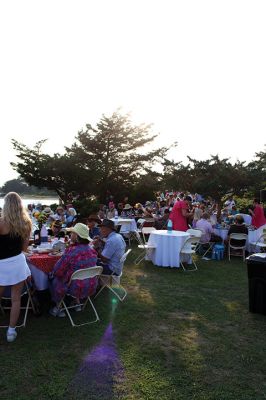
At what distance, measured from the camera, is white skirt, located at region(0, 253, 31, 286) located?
13.4 feet

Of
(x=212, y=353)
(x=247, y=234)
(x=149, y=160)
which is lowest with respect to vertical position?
(x=212, y=353)

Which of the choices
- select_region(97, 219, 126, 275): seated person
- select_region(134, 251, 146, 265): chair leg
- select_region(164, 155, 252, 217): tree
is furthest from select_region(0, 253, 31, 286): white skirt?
select_region(164, 155, 252, 217): tree

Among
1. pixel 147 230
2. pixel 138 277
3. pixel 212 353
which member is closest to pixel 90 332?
pixel 212 353

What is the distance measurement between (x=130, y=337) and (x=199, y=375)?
3.75ft

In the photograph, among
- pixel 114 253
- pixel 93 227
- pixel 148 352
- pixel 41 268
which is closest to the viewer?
pixel 148 352

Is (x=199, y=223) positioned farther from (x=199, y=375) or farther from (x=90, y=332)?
(x=199, y=375)

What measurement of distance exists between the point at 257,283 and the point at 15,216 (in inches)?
141

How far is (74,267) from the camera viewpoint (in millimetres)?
4836

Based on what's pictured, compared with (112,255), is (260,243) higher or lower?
lower

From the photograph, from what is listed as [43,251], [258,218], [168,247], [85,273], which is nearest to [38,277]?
[43,251]

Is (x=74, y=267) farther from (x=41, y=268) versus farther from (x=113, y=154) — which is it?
(x=113, y=154)

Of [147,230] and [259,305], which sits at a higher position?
[147,230]

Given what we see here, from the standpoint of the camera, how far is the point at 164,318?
5.20 m

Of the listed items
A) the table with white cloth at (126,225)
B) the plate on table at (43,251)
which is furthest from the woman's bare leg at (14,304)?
the table with white cloth at (126,225)
